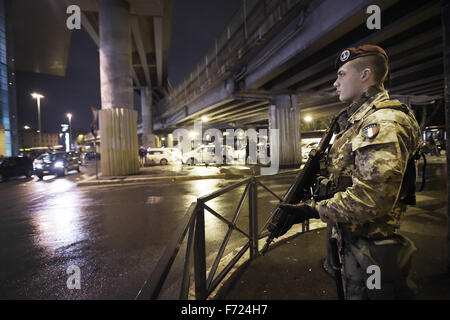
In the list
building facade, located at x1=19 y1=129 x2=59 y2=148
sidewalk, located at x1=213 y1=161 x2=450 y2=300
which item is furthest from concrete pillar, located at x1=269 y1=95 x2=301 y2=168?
building facade, located at x1=19 y1=129 x2=59 y2=148

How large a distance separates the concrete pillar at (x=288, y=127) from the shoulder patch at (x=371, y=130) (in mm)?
15210

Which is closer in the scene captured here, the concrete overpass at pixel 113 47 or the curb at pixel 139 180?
the curb at pixel 139 180

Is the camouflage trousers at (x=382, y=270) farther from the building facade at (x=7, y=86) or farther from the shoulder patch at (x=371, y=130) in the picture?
the building facade at (x=7, y=86)

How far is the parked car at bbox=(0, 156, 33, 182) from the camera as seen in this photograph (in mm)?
13445

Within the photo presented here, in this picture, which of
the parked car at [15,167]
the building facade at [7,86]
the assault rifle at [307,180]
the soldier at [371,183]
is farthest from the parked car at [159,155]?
the building facade at [7,86]

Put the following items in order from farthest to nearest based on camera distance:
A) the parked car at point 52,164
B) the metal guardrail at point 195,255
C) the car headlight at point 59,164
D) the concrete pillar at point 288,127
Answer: the concrete pillar at point 288,127 < the car headlight at point 59,164 < the parked car at point 52,164 < the metal guardrail at point 195,255

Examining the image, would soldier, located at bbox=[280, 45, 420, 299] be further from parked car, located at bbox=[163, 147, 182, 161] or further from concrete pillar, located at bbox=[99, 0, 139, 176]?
parked car, located at bbox=[163, 147, 182, 161]

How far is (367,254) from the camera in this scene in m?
1.45

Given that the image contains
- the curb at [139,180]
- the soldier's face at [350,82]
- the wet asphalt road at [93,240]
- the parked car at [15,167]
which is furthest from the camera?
the parked car at [15,167]

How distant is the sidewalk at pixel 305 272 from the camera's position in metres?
2.34

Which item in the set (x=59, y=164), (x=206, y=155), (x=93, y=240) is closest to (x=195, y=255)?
(x=93, y=240)

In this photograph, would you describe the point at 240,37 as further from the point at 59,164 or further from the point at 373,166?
the point at 59,164
